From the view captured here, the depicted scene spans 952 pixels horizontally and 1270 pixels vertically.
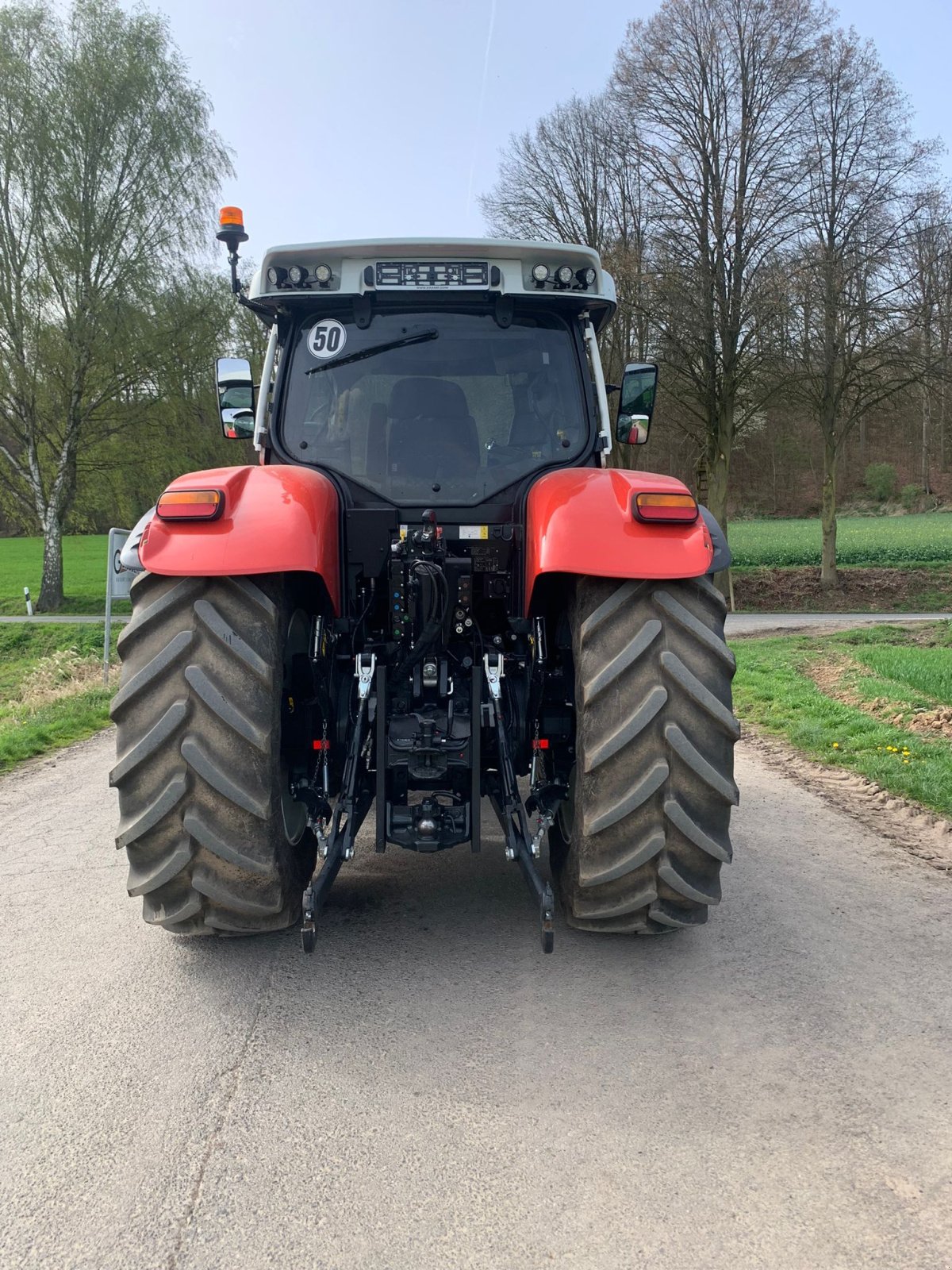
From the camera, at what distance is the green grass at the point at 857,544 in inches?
1069

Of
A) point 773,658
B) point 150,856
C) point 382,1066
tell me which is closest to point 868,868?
point 382,1066

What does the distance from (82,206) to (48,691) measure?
1472cm

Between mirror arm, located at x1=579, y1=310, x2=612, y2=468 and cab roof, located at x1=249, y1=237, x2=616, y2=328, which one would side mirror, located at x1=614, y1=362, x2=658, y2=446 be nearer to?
mirror arm, located at x1=579, y1=310, x2=612, y2=468

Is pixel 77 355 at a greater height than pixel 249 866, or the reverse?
pixel 77 355

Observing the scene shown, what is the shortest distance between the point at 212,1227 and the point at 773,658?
1086 centimetres

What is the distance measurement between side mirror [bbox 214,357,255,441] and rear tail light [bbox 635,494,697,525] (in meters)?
2.45

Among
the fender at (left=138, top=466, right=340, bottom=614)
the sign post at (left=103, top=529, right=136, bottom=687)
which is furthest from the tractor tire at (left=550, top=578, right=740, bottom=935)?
the sign post at (left=103, top=529, right=136, bottom=687)

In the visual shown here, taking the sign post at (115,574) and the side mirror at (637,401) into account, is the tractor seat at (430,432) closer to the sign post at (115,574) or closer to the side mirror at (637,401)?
the side mirror at (637,401)

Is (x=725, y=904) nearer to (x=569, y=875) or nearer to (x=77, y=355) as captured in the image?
(x=569, y=875)

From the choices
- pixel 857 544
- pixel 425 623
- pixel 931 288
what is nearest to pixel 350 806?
pixel 425 623

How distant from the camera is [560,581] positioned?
142 inches

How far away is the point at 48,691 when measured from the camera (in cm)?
1133

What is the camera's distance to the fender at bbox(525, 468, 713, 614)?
10.3 feet

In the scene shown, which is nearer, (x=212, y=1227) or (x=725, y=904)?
(x=212, y=1227)
